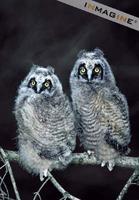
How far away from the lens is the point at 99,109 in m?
3.07

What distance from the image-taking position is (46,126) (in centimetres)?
308

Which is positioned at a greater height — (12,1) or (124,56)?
(12,1)

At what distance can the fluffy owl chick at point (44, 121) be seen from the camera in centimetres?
308

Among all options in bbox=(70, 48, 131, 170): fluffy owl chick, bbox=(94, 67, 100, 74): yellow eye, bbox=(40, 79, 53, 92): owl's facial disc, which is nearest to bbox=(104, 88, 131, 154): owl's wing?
bbox=(70, 48, 131, 170): fluffy owl chick

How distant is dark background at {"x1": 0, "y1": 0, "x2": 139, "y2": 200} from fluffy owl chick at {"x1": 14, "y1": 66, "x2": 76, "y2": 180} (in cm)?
3

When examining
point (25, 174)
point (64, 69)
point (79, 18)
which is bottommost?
point (25, 174)

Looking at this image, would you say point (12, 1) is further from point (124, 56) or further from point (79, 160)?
point (79, 160)

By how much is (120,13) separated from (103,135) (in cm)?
49

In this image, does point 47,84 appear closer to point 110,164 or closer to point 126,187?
point 110,164

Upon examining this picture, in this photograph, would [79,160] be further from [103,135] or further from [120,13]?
[120,13]

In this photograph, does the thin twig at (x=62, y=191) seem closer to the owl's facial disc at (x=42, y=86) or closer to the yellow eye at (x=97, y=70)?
the owl's facial disc at (x=42, y=86)

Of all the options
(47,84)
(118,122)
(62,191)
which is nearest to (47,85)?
(47,84)

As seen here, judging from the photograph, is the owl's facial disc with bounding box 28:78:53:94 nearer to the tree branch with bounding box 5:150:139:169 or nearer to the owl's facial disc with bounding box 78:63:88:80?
the owl's facial disc with bounding box 78:63:88:80

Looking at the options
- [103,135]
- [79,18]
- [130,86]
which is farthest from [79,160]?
[79,18]
